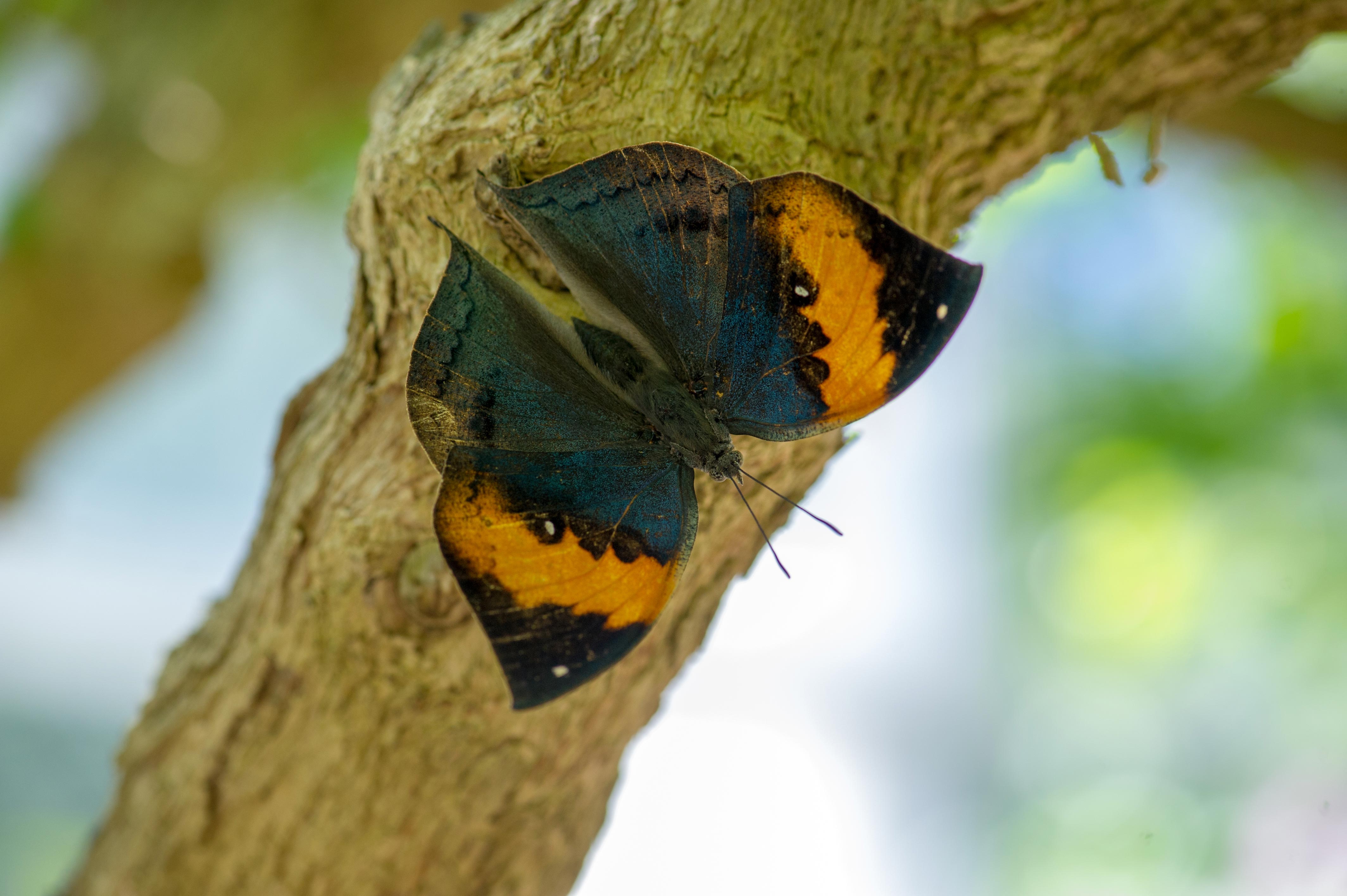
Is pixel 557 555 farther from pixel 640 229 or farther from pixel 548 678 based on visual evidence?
pixel 640 229

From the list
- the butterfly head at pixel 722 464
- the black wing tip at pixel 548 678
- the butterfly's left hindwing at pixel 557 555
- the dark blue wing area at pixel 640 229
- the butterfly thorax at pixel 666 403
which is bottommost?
the black wing tip at pixel 548 678

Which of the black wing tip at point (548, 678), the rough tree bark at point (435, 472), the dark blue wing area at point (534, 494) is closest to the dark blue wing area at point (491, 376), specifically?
the dark blue wing area at point (534, 494)

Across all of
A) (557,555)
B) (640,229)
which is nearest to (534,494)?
(557,555)

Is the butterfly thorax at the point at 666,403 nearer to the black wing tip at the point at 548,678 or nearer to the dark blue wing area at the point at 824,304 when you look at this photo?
the dark blue wing area at the point at 824,304

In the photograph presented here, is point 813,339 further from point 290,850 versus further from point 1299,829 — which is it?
point 1299,829

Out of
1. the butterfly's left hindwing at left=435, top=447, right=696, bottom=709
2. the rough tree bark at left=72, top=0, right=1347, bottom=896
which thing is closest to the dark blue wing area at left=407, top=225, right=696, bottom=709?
the butterfly's left hindwing at left=435, top=447, right=696, bottom=709
